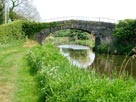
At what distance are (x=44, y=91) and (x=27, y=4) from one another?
5081 cm

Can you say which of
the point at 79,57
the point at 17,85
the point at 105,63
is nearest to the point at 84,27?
the point at 79,57

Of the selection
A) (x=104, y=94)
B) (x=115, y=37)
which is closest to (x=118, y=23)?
(x=115, y=37)

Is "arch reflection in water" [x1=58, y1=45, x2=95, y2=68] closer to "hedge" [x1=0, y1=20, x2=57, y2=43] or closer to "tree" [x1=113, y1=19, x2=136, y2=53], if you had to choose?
"tree" [x1=113, y1=19, x2=136, y2=53]

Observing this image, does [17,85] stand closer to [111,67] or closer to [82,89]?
[82,89]

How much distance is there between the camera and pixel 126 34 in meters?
40.4

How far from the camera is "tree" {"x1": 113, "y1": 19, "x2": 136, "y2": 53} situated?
4000 centimetres

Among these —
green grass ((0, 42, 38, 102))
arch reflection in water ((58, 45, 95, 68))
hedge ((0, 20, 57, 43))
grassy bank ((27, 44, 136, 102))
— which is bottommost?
arch reflection in water ((58, 45, 95, 68))

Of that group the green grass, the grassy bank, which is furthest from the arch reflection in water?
the grassy bank

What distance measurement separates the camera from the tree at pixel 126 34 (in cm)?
4000

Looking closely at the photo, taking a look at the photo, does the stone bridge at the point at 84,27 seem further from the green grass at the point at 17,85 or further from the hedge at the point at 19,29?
the green grass at the point at 17,85

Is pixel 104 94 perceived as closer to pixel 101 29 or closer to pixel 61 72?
pixel 61 72

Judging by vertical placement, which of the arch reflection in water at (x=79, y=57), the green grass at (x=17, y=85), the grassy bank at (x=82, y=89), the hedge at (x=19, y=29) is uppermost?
the grassy bank at (x=82, y=89)

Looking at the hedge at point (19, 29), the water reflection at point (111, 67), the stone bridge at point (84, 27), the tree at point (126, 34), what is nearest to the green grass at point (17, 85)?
the water reflection at point (111, 67)

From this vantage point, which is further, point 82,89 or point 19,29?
point 19,29
